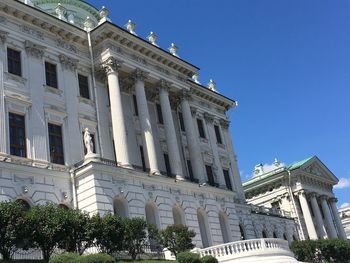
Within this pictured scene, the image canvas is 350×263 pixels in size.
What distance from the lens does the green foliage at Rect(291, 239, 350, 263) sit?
44344 millimetres

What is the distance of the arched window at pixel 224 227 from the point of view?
4059 cm

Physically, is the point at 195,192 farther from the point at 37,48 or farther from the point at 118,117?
the point at 37,48

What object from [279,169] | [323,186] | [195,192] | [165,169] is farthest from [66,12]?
[323,186]

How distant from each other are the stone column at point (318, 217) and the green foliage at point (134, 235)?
1729 inches

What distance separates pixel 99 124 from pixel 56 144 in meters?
4.62

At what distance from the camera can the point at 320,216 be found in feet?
221

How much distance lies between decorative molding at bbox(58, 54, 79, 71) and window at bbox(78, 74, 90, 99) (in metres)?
1.02

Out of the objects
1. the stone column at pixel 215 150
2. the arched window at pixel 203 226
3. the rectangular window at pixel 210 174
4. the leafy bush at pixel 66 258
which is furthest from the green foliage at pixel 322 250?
the leafy bush at pixel 66 258

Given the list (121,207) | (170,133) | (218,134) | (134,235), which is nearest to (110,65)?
(170,133)

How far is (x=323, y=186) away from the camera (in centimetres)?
7238

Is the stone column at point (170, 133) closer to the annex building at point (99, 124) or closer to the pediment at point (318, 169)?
the annex building at point (99, 124)

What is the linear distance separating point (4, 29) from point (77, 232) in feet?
51.9

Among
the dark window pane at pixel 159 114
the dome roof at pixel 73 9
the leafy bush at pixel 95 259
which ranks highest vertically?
the dome roof at pixel 73 9

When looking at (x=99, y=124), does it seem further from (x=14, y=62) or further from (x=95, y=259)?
(x=95, y=259)
